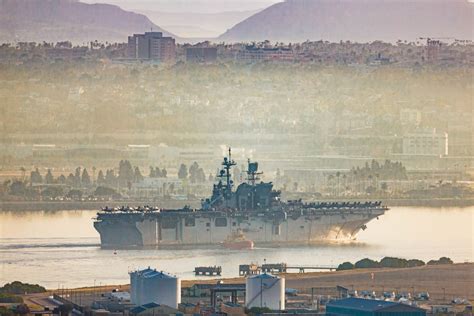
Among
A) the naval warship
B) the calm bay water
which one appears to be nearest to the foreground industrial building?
the calm bay water

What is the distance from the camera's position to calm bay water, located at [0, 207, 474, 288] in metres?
70.1

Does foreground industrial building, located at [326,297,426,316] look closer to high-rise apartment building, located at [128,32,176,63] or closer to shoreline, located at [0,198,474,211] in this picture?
shoreline, located at [0,198,474,211]

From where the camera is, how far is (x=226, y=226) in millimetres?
86062

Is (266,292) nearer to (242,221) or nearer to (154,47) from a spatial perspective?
(242,221)

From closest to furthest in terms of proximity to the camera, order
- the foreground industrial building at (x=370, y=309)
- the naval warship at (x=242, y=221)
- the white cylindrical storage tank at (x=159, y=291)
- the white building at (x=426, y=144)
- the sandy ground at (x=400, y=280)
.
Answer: the foreground industrial building at (x=370, y=309)
the white cylindrical storage tank at (x=159, y=291)
the sandy ground at (x=400, y=280)
the naval warship at (x=242, y=221)
the white building at (x=426, y=144)

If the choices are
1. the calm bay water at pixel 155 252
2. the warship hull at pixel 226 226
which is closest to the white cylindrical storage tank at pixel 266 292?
the calm bay water at pixel 155 252

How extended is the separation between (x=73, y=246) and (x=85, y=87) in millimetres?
90359

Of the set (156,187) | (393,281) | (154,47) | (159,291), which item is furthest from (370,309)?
(154,47)

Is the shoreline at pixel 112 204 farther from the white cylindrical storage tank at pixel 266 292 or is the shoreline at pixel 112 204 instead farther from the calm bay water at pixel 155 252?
the white cylindrical storage tank at pixel 266 292

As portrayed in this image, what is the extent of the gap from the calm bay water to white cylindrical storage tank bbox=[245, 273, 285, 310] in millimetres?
10212

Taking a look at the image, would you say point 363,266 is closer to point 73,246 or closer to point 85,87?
point 73,246

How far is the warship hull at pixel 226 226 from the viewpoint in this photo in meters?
84.8

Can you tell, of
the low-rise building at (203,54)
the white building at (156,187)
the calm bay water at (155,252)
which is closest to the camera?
the calm bay water at (155,252)

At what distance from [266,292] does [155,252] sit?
25715 mm
